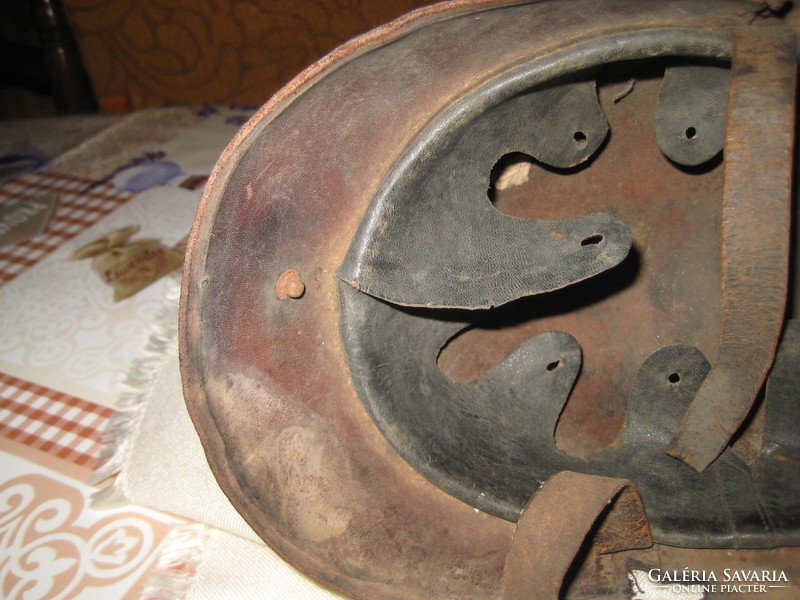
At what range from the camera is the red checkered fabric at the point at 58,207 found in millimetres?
1129

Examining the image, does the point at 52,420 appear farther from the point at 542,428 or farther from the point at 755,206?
the point at 755,206

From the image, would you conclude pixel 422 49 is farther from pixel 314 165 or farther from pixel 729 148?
pixel 729 148

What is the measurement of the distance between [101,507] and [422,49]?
627 millimetres

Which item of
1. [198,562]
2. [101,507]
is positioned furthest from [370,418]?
[101,507]

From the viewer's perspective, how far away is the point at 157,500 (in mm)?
745

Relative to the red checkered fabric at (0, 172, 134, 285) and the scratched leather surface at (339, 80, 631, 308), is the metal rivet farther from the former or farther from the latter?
the red checkered fabric at (0, 172, 134, 285)

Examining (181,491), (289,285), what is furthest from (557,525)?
(181,491)

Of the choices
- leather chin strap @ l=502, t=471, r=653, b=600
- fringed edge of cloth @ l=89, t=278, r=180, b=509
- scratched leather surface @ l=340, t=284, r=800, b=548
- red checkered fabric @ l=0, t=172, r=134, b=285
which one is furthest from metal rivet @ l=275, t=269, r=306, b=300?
red checkered fabric @ l=0, t=172, r=134, b=285

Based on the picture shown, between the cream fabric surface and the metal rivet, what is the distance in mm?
298

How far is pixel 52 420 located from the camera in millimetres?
863

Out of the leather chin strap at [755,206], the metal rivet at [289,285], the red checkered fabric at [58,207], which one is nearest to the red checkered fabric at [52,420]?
the red checkered fabric at [58,207]

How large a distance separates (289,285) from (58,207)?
0.97m

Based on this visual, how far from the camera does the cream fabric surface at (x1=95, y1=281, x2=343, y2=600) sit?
65cm

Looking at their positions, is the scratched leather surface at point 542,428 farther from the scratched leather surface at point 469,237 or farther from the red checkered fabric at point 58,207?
the red checkered fabric at point 58,207
